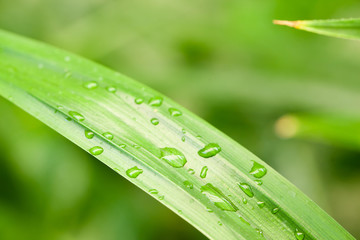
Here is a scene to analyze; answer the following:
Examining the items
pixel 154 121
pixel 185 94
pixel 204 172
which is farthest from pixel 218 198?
pixel 185 94

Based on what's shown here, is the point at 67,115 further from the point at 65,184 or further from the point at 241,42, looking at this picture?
the point at 241,42

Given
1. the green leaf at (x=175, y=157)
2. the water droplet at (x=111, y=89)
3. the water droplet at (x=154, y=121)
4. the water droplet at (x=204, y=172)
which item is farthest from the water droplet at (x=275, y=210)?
the water droplet at (x=111, y=89)

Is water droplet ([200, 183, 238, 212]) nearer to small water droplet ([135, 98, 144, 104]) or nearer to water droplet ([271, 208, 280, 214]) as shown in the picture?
water droplet ([271, 208, 280, 214])

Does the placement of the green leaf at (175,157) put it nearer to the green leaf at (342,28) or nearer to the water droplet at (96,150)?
the water droplet at (96,150)

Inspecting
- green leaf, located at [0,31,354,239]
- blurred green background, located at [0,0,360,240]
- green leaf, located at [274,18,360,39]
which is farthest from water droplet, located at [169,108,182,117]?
blurred green background, located at [0,0,360,240]

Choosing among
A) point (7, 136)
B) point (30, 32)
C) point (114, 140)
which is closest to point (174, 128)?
point (114, 140)

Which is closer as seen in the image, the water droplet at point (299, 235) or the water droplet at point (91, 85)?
the water droplet at point (299, 235)
